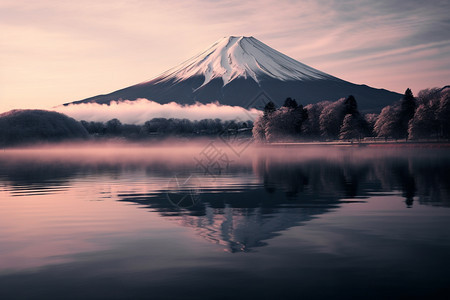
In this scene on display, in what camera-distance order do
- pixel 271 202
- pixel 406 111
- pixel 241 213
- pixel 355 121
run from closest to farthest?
1. pixel 241 213
2. pixel 271 202
3. pixel 406 111
4. pixel 355 121

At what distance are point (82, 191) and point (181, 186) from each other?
7.79 m

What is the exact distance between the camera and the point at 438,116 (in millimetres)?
128500

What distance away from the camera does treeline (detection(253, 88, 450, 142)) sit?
13138cm

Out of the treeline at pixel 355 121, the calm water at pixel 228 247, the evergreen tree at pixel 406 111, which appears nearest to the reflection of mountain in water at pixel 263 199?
the calm water at pixel 228 247

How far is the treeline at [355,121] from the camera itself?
131375 mm

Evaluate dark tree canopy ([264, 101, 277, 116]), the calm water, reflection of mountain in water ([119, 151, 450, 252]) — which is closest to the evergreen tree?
dark tree canopy ([264, 101, 277, 116])

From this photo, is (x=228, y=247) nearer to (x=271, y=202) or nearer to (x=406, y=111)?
(x=271, y=202)

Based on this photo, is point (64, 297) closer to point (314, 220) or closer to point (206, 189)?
point (314, 220)

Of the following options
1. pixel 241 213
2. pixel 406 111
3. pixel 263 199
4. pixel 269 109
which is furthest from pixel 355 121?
pixel 241 213

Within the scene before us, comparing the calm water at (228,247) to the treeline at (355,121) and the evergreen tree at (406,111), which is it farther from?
the evergreen tree at (406,111)

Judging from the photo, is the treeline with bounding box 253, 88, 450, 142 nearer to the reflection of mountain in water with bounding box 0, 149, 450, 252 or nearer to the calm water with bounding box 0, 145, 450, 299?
the reflection of mountain in water with bounding box 0, 149, 450, 252

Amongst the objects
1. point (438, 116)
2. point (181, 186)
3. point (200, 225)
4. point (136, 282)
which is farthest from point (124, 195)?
point (438, 116)

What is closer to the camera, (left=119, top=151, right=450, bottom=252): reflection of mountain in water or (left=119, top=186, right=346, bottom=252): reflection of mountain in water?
(left=119, top=186, right=346, bottom=252): reflection of mountain in water

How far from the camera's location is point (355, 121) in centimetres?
15825
